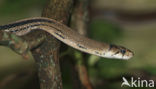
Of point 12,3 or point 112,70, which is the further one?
point 12,3

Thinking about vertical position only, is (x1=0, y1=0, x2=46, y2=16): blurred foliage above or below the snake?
above

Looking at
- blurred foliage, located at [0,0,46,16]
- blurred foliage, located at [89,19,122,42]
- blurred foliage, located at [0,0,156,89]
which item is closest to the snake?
blurred foliage, located at [0,0,156,89]

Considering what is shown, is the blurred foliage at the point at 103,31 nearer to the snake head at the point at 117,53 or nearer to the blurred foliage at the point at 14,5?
the blurred foliage at the point at 14,5

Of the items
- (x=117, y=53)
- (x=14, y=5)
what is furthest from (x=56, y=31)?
(x=14, y=5)

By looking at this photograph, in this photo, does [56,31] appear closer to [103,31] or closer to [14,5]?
[103,31]

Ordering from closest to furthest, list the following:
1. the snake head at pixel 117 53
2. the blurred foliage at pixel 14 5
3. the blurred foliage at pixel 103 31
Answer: the snake head at pixel 117 53, the blurred foliage at pixel 103 31, the blurred foliage at pixel 14 5

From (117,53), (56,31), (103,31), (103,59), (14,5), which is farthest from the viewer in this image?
(14,5)

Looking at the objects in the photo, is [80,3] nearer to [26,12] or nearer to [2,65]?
[26,12]

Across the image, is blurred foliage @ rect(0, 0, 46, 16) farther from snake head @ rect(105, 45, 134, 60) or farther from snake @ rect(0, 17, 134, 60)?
snake head @ rect(105, 45, 134, 60)

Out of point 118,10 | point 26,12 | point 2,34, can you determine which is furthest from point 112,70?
point 118,10

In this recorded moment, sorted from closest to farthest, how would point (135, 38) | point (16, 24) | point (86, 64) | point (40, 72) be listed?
point (40, 72)
point (16, 24)
point (86, 64)
point (135, 38)

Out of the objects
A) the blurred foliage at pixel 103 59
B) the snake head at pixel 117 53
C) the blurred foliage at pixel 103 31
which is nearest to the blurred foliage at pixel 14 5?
the blurred foliage at pixel 103 59
